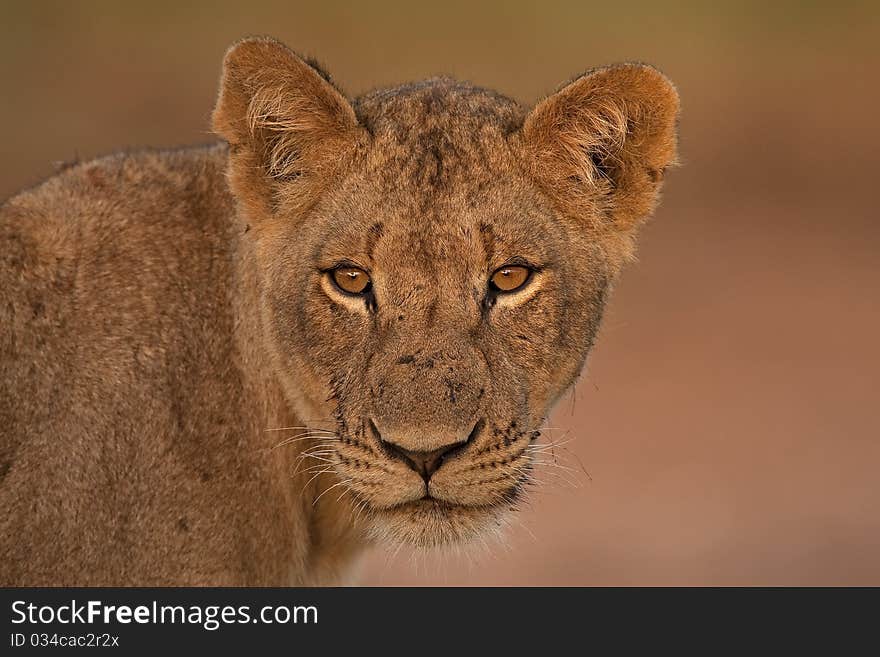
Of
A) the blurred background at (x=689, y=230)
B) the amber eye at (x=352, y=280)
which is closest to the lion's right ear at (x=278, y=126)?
the amber eye at (x=352, y=280)

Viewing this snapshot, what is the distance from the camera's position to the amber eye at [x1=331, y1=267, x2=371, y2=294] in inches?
189

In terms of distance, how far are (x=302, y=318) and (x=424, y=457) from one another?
2.42 ft

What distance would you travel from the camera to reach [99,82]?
68.3 feet

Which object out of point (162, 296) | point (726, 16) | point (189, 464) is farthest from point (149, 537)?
point (726, 16)

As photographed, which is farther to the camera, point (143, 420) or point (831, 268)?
point (831, 268)

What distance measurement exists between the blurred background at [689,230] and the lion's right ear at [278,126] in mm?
4209

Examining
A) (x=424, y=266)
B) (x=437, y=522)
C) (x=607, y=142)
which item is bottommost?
(x=437, y=522)

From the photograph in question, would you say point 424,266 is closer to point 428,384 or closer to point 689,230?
point 428,384

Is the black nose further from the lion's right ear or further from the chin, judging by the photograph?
the lion's right ear

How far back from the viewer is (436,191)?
482cm

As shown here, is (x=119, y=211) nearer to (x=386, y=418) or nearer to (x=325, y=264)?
(x=325, y=264)

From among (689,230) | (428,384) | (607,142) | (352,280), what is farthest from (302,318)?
(689,230)

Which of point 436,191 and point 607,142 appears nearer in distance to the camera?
point 436,191
